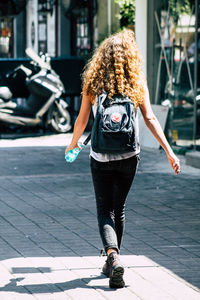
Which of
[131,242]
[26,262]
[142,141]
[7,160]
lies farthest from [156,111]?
[26,262]

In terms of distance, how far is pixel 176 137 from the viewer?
12.9m

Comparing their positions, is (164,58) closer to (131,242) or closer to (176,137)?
(176,137)

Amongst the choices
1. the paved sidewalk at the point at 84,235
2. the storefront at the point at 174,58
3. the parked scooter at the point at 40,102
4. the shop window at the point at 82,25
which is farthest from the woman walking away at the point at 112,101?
the shop window at the point at 82,25

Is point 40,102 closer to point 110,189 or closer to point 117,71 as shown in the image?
point 110,189

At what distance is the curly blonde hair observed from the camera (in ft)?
17.1

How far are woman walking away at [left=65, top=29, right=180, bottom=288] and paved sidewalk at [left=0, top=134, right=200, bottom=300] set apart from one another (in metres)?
0.32

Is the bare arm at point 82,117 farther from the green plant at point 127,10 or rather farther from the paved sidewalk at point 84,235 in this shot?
the green plant at point 127,10

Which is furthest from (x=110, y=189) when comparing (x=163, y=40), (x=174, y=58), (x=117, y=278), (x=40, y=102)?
(x=40, y=102)

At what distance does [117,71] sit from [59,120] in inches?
406

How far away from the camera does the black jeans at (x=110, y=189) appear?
17.4ft

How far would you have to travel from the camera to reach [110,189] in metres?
5.40

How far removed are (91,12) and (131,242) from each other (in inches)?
433

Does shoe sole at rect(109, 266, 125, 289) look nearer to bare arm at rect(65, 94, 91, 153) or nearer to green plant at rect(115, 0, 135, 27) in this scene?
bare arm at rect(65, 94, 91, 153)

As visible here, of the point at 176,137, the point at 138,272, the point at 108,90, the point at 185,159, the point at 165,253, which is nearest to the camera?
the point at 108,90
